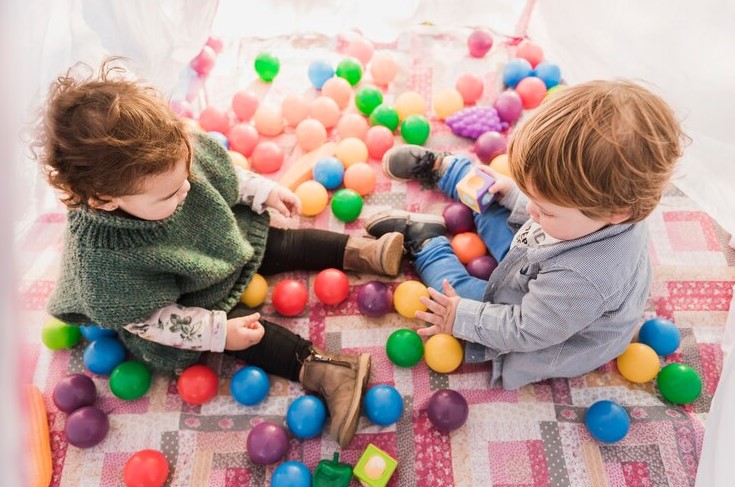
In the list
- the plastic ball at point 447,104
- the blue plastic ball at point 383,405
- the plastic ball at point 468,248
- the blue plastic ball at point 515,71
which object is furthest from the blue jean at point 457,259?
the blue plastic ball at point 515,71

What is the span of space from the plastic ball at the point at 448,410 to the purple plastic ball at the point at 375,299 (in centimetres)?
20

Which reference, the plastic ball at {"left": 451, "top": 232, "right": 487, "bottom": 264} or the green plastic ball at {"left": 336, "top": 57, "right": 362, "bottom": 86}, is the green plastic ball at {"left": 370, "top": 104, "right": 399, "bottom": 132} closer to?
the green plastic ball at {"left": 336, "top": 57, "right": 362, "bottom": 86}

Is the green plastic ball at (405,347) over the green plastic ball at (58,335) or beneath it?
over

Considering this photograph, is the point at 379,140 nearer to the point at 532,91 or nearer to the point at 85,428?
the point at 532,91

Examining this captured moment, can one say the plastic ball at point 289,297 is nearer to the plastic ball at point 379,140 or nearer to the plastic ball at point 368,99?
the plastic ball at point 379,140

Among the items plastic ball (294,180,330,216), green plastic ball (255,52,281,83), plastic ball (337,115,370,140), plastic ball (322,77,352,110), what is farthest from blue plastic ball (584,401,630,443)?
green plastic ball (255,52,281,83)

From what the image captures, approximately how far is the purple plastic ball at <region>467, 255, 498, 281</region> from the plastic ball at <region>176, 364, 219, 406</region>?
506mm

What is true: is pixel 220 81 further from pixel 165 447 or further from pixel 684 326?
pixel 684 326

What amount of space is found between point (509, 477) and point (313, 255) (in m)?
0.53

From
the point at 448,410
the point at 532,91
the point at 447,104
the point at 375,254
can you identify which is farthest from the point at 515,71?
the point at 448,410

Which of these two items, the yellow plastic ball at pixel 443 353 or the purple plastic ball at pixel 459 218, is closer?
the yellow plastic ball at pixel 443 353

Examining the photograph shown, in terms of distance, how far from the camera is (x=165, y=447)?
3.58ft

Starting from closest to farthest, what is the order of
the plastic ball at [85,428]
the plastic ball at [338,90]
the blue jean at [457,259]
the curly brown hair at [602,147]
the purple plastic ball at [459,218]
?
1. the curly brown hair at [602,147]
2. the plastic ball at [85,428]
3. the blue jean at [457,259]
4. the purple plastic ball at [459,218]
5. the plastic ball at [338,90]

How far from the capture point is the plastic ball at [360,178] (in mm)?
1362
